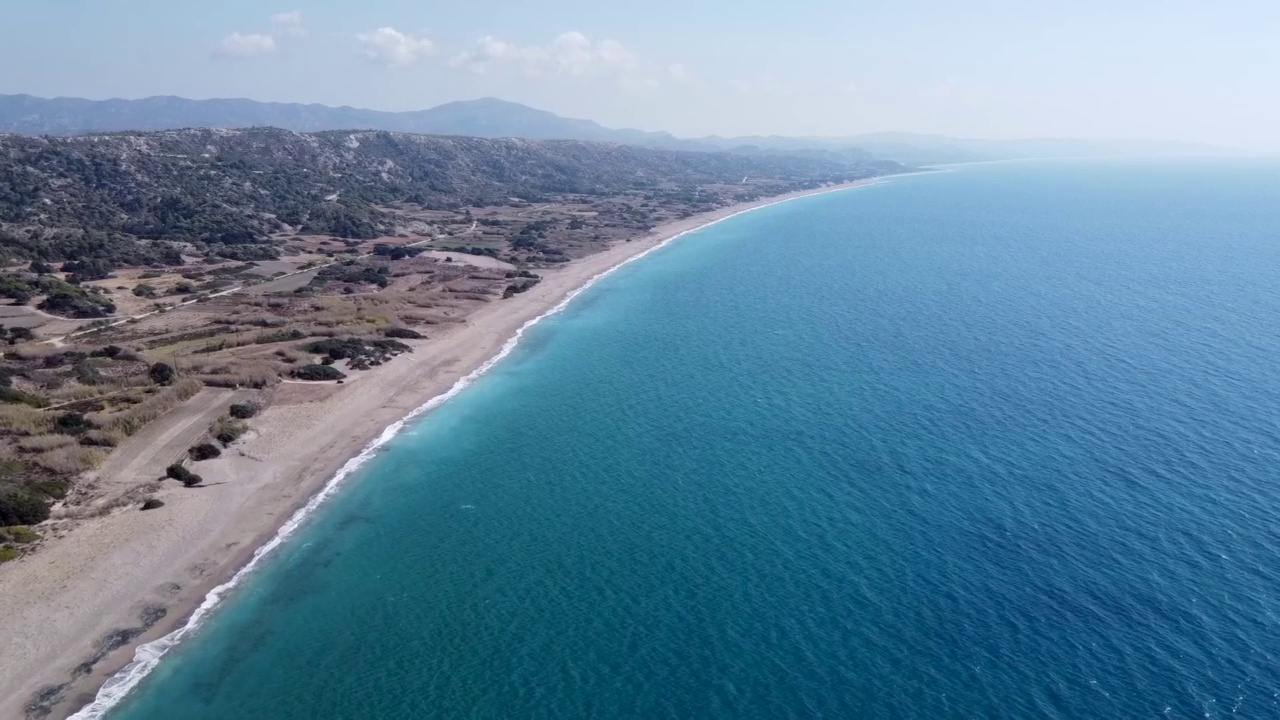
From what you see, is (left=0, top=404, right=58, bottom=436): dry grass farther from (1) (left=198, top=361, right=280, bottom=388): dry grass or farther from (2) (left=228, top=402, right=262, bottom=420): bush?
(1) (left=198, top=361, right=280, bottom=388): dry grass

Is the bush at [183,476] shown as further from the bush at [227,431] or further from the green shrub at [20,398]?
the green shrub at [20,398]

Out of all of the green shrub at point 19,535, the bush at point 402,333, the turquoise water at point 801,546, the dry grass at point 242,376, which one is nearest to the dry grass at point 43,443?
the green shrub at point 19,535

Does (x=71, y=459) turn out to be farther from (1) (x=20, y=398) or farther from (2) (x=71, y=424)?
(1) (x=20, y=398)

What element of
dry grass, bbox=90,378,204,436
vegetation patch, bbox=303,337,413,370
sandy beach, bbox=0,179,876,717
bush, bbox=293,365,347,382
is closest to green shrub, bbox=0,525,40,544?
sandy beach, bbox=0,179,876,717

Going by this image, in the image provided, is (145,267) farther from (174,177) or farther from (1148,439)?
(1148,439)

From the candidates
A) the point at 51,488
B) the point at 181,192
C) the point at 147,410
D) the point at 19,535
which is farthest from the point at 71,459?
the point at 181,192

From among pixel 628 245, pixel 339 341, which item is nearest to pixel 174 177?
pixel 628 245
